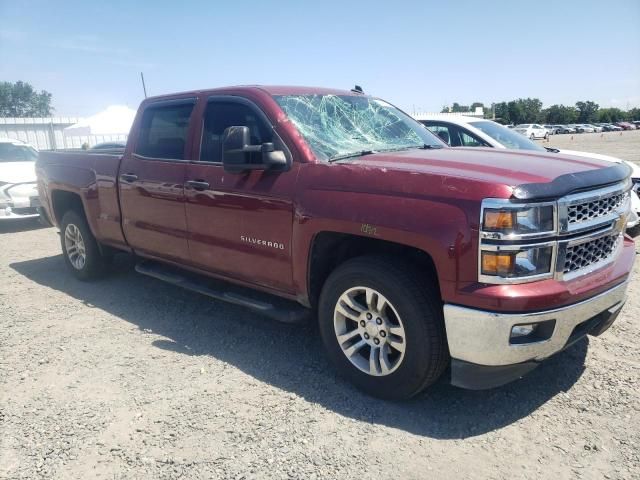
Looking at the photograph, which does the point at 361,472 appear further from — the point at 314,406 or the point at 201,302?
the point at 201,302

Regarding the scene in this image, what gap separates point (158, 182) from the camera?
14.5 ft

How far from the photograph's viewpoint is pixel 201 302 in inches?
199

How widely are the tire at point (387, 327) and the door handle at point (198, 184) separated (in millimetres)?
1359

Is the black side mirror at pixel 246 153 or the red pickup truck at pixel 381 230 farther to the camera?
the black side mirror at pixel 246 153

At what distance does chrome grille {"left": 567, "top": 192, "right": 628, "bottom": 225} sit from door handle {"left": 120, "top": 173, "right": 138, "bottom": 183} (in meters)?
3.63

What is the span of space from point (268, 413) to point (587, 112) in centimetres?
11922

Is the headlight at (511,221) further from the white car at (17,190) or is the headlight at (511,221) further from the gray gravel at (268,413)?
the white car at (17,190)

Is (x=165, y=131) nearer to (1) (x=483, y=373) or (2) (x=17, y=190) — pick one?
(1) (x=483, y=373)

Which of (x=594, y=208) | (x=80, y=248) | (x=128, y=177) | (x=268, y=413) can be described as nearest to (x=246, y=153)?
(x=268, y=413)

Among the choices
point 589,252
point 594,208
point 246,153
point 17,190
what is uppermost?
point 246,153

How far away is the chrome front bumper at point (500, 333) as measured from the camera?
8.50 ft

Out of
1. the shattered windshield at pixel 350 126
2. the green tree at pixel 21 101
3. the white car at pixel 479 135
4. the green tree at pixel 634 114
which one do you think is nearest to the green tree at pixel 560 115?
the green tree at pixel 634 114

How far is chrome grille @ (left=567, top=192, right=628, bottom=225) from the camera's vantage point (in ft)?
8.93

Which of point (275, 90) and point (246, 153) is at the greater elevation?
point (275, 90)
